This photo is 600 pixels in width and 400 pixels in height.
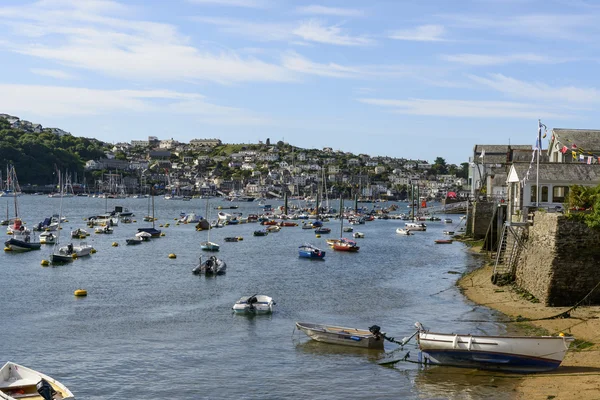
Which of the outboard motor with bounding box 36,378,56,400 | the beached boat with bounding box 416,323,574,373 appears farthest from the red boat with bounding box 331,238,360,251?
the outboard motor with bounding box 36,378,56,400

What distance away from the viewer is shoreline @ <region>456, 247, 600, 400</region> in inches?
1011

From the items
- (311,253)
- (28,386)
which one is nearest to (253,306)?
(28,386)

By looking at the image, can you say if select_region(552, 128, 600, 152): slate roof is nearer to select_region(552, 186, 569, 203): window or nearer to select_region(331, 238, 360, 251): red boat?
select_region(552, 186, 569, 203): window

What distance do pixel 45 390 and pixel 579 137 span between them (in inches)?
1911

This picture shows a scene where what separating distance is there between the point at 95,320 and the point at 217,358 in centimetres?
1106

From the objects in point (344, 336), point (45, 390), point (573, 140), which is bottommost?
point (344, 336)

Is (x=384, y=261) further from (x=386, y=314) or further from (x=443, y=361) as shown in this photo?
(x=443, y=361)

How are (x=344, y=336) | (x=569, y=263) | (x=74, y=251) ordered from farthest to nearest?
(x=74, y=251) → (x=569, y=263) → (x=344, y=336)

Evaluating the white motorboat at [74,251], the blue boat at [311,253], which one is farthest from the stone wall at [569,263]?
the white motorboat at [74,251]

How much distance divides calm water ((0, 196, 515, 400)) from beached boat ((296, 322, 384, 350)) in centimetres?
45

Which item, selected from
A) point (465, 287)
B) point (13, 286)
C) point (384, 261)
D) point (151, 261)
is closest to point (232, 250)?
point (151, 261)

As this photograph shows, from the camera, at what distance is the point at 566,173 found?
1877 inches

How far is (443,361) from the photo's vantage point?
29.9 metres

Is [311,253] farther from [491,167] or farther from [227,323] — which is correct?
[227,323]
